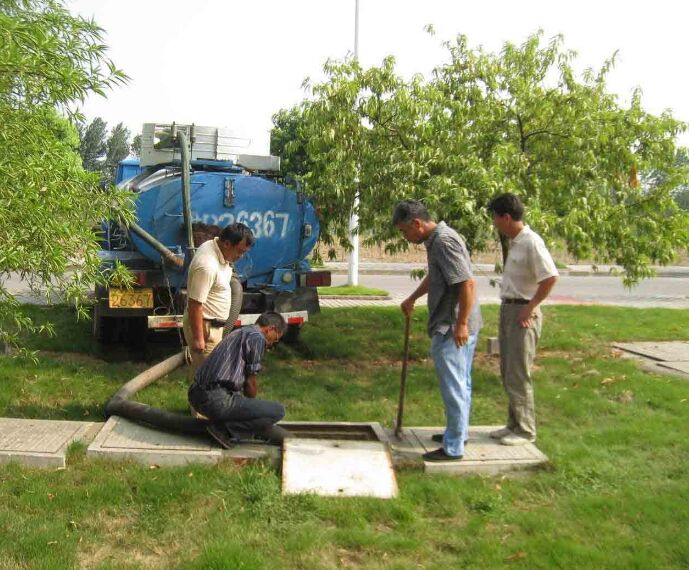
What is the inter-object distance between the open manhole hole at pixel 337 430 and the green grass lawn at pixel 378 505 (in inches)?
20.4

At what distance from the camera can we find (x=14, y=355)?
24.3 ft

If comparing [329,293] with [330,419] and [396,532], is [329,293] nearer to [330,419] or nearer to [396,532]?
[330,419]

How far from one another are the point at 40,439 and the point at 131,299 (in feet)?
8.63

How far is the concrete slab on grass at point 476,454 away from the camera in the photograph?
4.76m

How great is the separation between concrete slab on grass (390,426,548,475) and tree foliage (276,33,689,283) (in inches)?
80.8

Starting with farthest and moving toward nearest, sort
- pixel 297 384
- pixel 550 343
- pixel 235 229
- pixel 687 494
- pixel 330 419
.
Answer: pixel 550 343, pixel 297 384, pixel 330 419, pixel 235 229, pixel 687 494

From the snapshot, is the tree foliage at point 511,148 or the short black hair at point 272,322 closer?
the short black hair at point 272,322

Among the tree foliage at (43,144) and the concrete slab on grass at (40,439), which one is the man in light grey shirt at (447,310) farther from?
the concrete slab on grass at (40,439)

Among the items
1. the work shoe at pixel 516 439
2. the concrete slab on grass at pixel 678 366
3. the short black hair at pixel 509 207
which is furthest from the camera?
the concrete slab on grass at pixel 678 366


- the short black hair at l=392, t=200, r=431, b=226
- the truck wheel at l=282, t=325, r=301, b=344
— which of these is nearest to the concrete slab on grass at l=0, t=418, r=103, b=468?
the short black hair at l=392, t=200, r=431, b=226

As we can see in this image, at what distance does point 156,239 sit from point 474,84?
11.5 feet

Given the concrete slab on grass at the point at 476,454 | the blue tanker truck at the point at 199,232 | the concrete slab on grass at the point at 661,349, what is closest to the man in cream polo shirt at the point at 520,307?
the concrete slab on grass at the point at 476,454

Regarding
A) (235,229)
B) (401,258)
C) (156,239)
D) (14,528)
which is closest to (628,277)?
(235,229)

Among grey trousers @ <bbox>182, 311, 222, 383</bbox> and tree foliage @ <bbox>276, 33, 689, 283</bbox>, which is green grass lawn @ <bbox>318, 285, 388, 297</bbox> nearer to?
tree foliage @ <bbox>276, 33, 689, 283</bbox>
